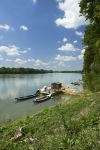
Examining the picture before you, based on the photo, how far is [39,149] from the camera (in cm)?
1166

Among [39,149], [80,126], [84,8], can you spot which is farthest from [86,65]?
[39,149]

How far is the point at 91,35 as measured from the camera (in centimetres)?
2538

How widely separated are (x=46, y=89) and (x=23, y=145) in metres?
61.3

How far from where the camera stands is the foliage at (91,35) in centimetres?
2438

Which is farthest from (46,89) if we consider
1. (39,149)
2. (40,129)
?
(39,149)

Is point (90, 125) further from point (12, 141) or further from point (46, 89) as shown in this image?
point (46, 89)

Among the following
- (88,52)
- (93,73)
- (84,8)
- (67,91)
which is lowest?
(67,91)

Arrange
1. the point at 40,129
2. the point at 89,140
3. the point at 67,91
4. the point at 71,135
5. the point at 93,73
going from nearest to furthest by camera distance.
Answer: the point at 89,140, the point at 71,135, the point at 40,129, the point at 93,73, the point at 67,91

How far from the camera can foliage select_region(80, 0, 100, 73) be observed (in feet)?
80.0

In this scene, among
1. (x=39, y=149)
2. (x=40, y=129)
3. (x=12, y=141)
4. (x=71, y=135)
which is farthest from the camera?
(x=40, y=129)

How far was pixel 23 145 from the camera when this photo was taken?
13625 mm

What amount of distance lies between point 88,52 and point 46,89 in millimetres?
49828

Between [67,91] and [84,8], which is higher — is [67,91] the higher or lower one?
the lower one

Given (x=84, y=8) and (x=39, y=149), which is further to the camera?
(x=84, y=8)
